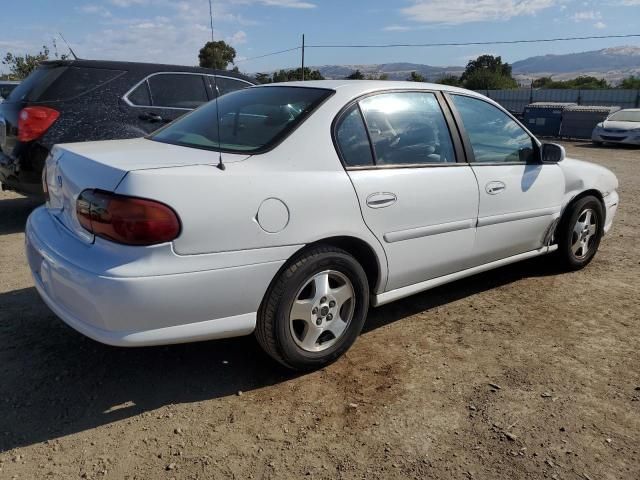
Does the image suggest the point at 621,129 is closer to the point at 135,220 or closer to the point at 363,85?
the point at 363,85

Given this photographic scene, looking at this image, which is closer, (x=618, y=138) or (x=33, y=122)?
(x=33, y=122)

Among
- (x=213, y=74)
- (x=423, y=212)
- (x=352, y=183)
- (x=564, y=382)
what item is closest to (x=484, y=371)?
(x=564, y=382)

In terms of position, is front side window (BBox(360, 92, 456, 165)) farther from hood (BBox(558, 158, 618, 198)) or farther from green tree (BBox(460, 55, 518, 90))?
green tree (BBox(460, 55, 518, 90))

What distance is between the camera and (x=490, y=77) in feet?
157

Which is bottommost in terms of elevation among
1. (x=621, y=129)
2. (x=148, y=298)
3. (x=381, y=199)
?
(x=621, y=129)

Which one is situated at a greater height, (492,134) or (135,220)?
(492,134)

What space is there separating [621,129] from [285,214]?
18585 millimetres

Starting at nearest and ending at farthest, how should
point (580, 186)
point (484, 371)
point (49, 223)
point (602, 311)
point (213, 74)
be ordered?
point (49, 223)
point (484, 371)
point (602, 311)
point (580, 186)
point (213, 74)

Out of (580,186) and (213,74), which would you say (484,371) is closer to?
(580,186)

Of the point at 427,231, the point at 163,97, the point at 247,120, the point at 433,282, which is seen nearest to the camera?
the point at 247,120

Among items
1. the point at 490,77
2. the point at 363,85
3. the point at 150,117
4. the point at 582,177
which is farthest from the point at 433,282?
the point at 490,77

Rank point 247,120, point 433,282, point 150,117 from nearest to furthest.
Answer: point 247,120 → point 433,282 → point 150,117

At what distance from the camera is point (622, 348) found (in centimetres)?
352

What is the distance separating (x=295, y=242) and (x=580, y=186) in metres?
2.93
